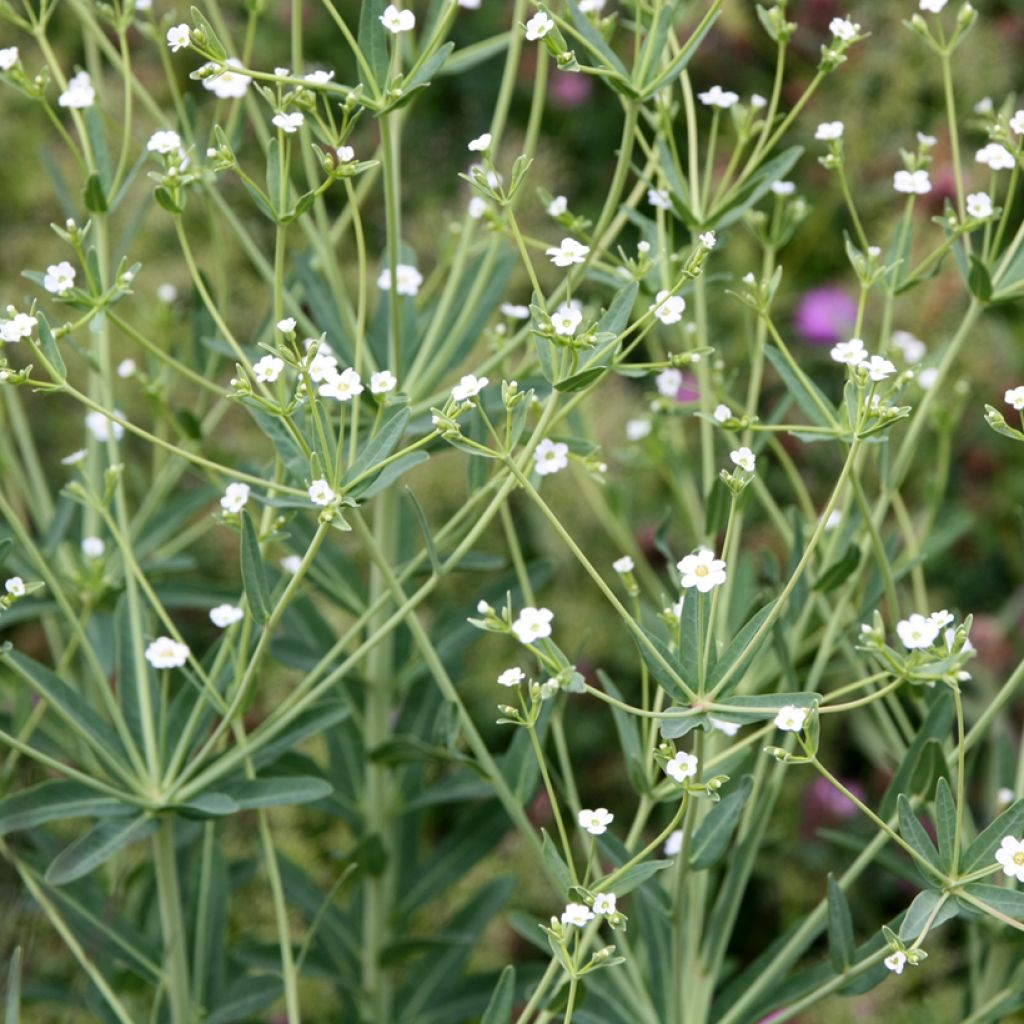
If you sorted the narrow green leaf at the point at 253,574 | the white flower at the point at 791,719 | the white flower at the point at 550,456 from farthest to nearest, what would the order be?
the white flower at the point at 550,456 < the narrow green leaf at the point at 253,574 < the white flower at the point at 791,719

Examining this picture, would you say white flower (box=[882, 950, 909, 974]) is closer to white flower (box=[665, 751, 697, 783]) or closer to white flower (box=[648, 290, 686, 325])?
white flower (box=[665, 751, 697, 783])

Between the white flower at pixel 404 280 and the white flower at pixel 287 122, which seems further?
the white flower at pixel 404 280

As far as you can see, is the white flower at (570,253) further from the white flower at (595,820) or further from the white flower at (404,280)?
the white flower at (595,820)

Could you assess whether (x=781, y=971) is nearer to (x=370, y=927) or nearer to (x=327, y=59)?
(x=370, y=927)

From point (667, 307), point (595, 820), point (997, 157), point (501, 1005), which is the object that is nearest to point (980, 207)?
point (997, 157)

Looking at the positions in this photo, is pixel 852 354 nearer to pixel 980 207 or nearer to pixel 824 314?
pixel 980 207

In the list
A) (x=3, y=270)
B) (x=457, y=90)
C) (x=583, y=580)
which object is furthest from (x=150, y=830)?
(x=457, y=90)

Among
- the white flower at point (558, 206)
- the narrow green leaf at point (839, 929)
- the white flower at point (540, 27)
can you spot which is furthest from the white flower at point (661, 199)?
the narrow green leaf at point (839, 929)
